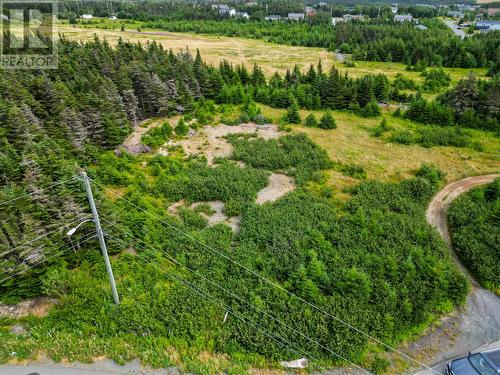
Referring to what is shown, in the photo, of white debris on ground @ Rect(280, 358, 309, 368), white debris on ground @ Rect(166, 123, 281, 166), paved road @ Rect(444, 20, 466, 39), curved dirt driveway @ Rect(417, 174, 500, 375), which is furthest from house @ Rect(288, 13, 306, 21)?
white debris on ground @ Rect(280, 358, 309, 368)

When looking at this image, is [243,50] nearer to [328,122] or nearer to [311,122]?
[311,122]

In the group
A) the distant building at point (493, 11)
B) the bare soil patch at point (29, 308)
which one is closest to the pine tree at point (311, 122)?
the bare soil patch at point (29, 308)

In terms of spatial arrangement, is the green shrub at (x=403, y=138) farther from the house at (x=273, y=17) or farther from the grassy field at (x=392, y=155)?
the house at (x=273, y=17)

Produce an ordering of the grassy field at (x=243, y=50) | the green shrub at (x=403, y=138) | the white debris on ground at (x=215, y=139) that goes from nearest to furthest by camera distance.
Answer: the white debris on ground at (x=215, y=139) → the green shrub at (x=403, y=138) → the grassy field at (x=243, y=50)

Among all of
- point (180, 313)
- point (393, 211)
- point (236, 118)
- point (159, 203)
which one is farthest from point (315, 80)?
point (180, 313)

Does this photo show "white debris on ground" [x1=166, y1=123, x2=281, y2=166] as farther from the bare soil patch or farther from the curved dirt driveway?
the curved dirt driveway

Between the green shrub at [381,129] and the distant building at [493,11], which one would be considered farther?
the distant building at [493,11]
